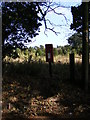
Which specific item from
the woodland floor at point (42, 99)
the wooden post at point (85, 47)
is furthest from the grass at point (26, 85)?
the wooden post at point (85, 47)

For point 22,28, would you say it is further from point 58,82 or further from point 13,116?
point 13,116

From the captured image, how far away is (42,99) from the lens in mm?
6234

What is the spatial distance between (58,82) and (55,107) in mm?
1680

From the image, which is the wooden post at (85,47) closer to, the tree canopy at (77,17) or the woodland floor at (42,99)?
the woodland floor at (42,99)

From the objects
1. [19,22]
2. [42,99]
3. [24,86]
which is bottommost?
[42,99]

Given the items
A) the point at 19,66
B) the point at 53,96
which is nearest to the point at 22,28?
the point at 19,66

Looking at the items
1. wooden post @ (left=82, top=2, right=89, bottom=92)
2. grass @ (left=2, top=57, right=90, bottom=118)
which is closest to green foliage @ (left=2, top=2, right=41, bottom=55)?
grass @ (left=2, top=57, right=90, bottom=118)

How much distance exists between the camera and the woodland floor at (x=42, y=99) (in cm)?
525

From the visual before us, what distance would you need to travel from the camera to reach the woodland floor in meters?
5.25

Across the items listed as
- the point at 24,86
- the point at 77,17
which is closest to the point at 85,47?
the point at 24,86

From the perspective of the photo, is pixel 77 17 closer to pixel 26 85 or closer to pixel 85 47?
pixel 85 47

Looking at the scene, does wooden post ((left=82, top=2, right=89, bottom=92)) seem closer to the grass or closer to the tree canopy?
the grass

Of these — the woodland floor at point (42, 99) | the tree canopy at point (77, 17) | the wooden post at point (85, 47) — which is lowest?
the woodland floor at point (42, 99)

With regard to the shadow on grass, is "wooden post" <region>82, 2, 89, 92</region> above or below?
above
